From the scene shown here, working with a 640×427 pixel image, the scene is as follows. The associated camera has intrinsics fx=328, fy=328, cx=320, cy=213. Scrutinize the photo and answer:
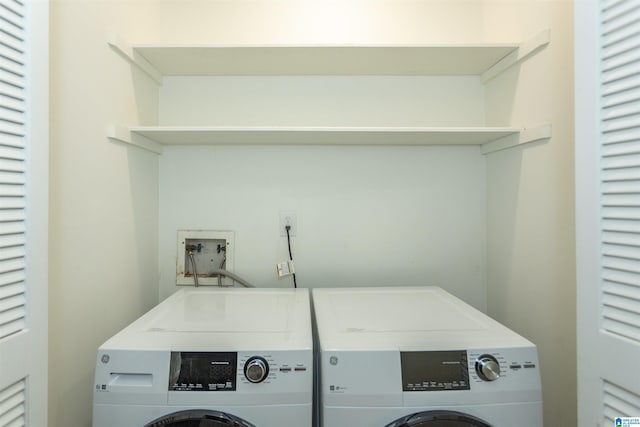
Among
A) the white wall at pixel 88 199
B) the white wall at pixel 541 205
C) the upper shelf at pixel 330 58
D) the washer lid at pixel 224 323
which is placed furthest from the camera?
the upper shelf at pixel 330 58

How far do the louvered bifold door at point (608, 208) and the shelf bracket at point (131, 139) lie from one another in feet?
5.16

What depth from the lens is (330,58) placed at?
147 centimetres

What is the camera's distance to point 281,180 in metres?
1.68

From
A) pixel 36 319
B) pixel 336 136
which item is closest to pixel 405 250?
pixel 336 136

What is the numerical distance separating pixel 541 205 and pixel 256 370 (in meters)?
1.19

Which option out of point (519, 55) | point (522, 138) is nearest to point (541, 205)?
point (522, 138)

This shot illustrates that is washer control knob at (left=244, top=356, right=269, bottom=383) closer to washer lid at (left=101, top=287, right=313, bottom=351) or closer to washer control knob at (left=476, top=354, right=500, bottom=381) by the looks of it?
washer lid at (left=101, top=287, right=313, bottom=351)

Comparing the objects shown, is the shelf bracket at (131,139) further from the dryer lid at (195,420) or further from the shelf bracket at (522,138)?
the shelf bracket at (522,138)

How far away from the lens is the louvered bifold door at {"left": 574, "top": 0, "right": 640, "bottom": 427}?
0.82 m

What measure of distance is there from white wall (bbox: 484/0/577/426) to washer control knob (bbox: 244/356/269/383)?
1.06m

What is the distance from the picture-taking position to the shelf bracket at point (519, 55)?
1.23 m

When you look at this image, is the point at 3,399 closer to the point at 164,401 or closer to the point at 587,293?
the point at 164,401

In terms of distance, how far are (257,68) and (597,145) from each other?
1.36 meters

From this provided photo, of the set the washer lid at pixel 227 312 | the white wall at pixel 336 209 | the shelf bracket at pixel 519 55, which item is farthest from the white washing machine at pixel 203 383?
the shelf bracket at pixel 519 55
